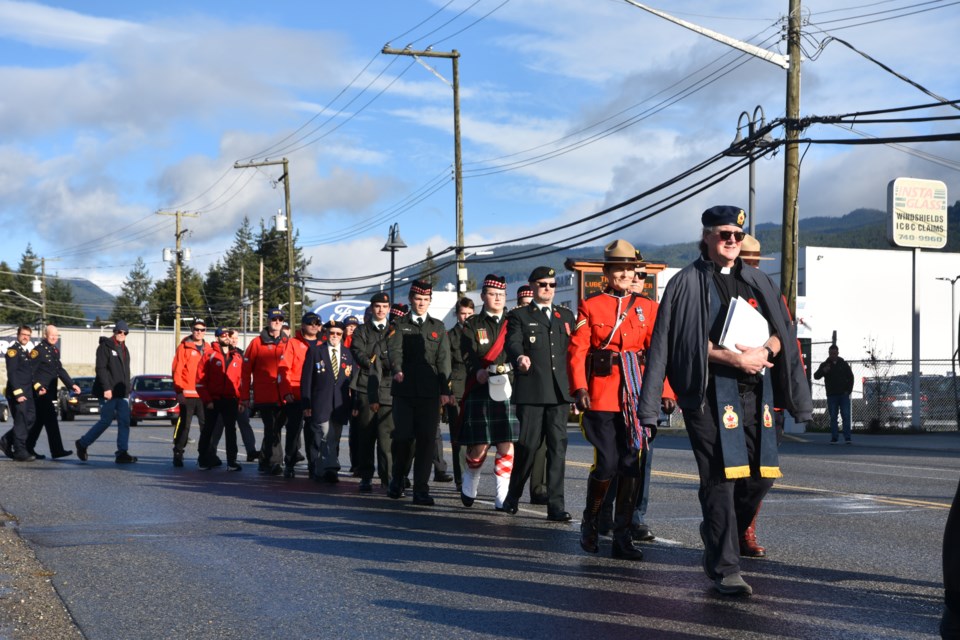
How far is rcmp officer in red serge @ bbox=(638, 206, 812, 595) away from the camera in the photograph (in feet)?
20.9

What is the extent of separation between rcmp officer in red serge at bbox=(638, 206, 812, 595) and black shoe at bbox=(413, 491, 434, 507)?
4733 millimetres

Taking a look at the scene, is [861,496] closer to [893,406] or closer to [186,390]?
[186,390]

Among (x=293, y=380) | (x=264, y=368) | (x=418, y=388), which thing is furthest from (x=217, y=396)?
(x=418, y=388)

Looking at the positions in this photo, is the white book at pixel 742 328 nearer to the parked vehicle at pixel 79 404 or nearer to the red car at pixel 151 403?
the red car at pixel 151 403

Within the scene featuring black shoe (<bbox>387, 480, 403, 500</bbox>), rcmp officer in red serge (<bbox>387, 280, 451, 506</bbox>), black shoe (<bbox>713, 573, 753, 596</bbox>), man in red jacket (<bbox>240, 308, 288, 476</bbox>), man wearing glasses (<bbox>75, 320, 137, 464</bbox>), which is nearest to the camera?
black shoe (<bbox>713, 573, 753, 596</bbox>)

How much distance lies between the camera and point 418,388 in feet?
37.3

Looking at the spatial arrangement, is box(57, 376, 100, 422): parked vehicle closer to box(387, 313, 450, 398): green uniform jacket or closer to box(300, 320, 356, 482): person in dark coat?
box(300, 320, 356, 482): person in dark coat

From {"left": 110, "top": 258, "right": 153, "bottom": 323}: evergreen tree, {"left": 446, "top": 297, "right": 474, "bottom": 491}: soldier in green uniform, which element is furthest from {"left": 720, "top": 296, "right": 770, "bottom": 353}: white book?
{"left": 110, "top": 258, "right": 153, "bottom": 323}: evergreen tree

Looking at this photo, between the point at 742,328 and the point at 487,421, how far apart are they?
14.0 ft

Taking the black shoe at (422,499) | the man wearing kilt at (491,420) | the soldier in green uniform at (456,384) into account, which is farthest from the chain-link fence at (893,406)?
the man wearing kilt at (491,420)

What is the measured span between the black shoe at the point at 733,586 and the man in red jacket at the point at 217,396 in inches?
424

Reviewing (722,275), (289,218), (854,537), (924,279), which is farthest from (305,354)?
(924,279)

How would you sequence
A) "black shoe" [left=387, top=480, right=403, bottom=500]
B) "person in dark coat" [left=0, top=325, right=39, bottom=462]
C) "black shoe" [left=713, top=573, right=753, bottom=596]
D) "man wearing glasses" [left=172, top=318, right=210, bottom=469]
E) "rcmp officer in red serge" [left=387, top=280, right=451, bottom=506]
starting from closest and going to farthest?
1. "black shoe" [left=713, top=573, right=753, bottom=596]
2. "rcmp officer in red serge" [left=387, top=280, right=451, bottom=506]
3. "black shoe" [left=387, top=480, right=403, bottom=500]
4. "man wearing glasses" [left=172, top=318, right=210, bottom=469]
5. "person in dark coat" [left=0, top=325, right=39, bottom=462]

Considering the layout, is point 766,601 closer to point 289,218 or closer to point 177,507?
point 177,507
